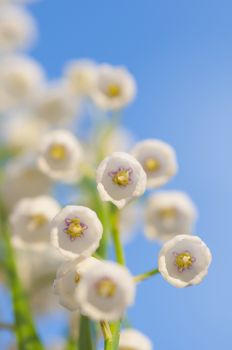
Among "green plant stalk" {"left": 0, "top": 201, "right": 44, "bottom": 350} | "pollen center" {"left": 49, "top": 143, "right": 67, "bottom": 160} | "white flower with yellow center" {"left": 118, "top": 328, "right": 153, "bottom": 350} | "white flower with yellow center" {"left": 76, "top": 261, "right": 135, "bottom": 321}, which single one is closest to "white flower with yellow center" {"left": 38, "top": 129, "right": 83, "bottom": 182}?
"pollen center" {"left": 49, "top": 143, "right": 67, "bottom": 160}

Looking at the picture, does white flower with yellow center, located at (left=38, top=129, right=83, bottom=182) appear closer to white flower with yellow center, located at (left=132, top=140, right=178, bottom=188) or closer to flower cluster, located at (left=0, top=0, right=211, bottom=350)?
flower cluster, located at (left=0, top=0, right=211, bottom=350)

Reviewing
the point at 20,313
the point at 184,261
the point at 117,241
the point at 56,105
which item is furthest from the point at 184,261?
the point at 56,105

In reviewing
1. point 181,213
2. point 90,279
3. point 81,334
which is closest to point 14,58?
point 181,213

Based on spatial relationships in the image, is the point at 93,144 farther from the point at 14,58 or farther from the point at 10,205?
the point at 14,58

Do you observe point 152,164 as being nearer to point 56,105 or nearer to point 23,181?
point 23,181

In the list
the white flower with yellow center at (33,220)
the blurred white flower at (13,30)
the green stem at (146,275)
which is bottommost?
the green stem at (146,275)

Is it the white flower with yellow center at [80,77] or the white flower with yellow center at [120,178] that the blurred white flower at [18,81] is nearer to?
the white flower with yellow center at [80,77]

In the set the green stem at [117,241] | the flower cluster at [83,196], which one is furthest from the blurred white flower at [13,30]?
the green stem at [117,241]

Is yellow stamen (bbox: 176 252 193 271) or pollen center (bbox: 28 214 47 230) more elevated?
pollen center (bbox: 28 214 47 230)
